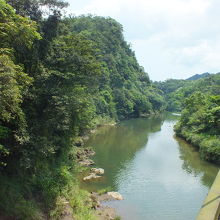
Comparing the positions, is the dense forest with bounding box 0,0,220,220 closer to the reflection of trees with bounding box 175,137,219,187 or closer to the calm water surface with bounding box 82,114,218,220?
the calm water surface with bounding box 82,114,218,220

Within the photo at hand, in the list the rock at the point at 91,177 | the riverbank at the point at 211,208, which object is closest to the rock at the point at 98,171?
the rock at the point at 91,177

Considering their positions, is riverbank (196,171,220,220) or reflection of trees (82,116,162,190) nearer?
riverbank (196,171,220,220)

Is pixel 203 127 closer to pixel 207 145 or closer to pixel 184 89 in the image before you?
pixel 207 145

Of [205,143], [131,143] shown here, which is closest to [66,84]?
[205,143]

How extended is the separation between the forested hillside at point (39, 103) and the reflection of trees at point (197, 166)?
12.0m

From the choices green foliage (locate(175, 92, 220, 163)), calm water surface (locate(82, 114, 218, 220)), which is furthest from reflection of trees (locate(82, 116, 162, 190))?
green foliage (locate(175, 92, 220, 163))

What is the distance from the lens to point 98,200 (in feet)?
56.6

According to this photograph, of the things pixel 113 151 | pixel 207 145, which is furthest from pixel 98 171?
pixel 207 145

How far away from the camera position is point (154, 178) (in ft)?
74.2

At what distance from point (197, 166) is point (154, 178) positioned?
613cm

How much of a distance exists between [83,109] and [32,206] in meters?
6.46

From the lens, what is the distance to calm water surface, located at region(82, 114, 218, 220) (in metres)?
16.7

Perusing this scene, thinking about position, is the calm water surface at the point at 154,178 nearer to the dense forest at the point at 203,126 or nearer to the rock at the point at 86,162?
the rock at the point at 86,162

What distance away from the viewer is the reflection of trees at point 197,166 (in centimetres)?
2301
